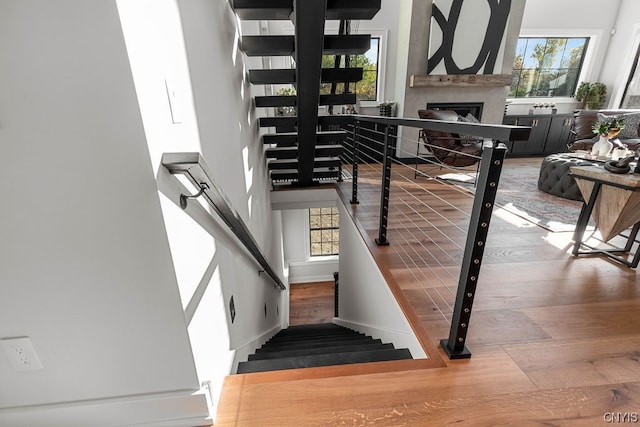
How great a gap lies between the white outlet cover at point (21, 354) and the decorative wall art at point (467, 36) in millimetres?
5332

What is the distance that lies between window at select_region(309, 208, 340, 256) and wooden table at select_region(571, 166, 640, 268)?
4244mm

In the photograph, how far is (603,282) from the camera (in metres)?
1.74

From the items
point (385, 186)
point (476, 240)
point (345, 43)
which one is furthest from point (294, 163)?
point (476, 240)

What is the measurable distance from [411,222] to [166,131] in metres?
2.27

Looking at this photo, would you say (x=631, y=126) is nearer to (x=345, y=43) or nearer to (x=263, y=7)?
(x=345, y=43)

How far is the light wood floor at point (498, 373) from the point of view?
3.35ft

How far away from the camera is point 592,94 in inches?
230

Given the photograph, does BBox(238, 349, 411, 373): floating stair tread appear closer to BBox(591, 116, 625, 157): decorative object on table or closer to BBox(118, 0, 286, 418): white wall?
BBox(118, 0, 286, 418): white wall

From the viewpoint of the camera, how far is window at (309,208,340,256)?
599 centimetres

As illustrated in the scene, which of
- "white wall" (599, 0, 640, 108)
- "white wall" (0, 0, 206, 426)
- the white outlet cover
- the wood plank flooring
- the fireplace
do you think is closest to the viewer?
"white wall" (0, 0, 206, 426)

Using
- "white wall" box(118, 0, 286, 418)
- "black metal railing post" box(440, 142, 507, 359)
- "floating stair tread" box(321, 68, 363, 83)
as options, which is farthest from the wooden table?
"white wall" box(118, 0, 286, 418)

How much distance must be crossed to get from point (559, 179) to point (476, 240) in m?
3.31

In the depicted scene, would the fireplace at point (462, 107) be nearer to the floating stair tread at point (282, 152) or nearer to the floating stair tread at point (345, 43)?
the floating stair tread at point (282, 152)

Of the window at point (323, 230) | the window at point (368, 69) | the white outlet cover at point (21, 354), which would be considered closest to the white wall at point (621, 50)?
the window at point (368, 69)
